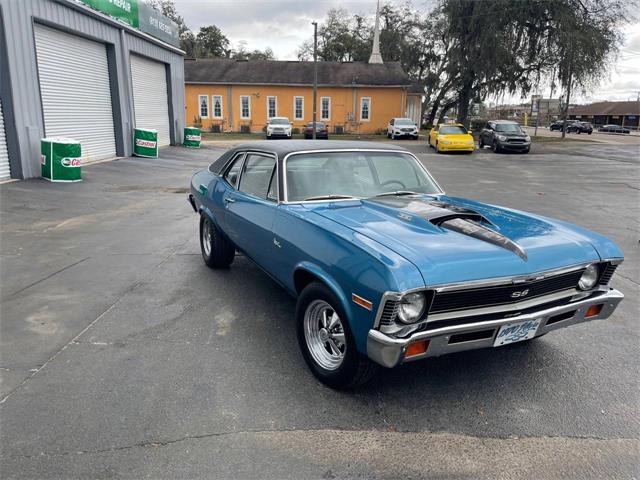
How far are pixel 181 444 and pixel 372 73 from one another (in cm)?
4234

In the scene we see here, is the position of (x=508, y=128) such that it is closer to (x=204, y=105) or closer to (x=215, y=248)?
(x=215, y=248)

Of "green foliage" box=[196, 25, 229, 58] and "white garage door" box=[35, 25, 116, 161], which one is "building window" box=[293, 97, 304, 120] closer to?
"white garage door" box=[35, 25, 116, 161]

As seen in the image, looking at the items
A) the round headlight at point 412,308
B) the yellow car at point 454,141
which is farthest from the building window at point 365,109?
the round headlight at point 412,308

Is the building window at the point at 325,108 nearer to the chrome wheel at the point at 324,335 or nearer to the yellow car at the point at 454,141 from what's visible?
the yellow car at the point at 454,141

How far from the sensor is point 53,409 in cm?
287

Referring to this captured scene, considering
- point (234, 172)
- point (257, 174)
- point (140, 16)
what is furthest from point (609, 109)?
point (257, 174)

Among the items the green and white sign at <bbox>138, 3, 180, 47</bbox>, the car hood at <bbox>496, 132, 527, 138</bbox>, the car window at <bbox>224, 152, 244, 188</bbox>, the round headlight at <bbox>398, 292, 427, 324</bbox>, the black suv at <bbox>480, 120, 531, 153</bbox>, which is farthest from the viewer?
the car hood at <bbox>496, 132, 527, 138</bbox>

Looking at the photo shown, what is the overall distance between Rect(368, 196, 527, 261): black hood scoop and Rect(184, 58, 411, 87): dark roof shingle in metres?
38.8

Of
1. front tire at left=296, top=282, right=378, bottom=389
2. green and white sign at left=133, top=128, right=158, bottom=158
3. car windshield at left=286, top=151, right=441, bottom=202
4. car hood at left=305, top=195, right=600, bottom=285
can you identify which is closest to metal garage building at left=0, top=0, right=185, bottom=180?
green and white sign at left=133, top=128, right=158, bottom=158

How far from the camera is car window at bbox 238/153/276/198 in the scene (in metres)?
4.23

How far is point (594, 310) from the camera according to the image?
3.18 metres

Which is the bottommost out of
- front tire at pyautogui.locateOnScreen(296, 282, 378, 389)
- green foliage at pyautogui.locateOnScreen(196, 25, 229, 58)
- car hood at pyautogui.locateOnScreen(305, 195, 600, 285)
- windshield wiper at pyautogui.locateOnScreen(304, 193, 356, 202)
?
front tire at pyautogui.locateOnScreen(296, 282, 378, 389)

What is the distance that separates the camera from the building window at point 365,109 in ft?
135

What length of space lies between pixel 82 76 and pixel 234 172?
13023 mm
